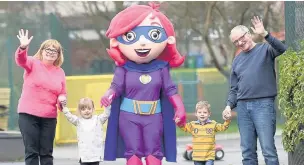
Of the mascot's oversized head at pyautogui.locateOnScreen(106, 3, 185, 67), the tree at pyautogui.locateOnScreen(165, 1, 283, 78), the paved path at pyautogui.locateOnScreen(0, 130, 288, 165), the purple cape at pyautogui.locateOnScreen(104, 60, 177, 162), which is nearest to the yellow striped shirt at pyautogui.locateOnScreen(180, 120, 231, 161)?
the purple cape at pyautogui.locateOnScreen(104, 60, 177, 162)

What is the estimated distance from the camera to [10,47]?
38.1 feet

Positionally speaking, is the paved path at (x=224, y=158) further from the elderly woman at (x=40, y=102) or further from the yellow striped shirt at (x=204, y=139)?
the elderly woman at (x=40, y=102)

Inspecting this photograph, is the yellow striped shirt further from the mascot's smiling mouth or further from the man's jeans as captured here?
the mascot's smiling mouth

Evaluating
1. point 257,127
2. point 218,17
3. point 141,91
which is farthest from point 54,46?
point 218,17

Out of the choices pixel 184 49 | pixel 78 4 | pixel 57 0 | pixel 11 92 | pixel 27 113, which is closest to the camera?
pixel 27 113

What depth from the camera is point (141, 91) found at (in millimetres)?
7070

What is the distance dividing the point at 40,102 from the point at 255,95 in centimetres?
214

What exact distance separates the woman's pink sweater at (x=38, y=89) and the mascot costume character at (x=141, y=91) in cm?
51

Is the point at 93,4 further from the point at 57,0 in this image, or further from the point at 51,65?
the point at 51,65

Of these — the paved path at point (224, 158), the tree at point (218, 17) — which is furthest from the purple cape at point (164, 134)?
the tree at point (218, 17)

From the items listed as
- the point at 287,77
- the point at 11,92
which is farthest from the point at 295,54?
the point at 11,92

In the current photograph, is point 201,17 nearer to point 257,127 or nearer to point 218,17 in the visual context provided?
point 218,17

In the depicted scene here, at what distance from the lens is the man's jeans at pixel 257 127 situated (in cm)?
674

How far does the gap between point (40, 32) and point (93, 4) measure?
641cm
